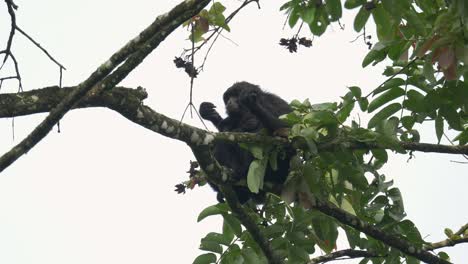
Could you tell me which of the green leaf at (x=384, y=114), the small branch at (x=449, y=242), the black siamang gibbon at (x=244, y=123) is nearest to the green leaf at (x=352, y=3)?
the green leaf at (x=384, y=114)

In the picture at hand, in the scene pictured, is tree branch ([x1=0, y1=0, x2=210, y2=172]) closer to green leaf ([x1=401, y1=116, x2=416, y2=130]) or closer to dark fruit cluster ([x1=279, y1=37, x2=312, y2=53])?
dark fruit cluster ([x1=279, y1=37, x2=312, y2=53])

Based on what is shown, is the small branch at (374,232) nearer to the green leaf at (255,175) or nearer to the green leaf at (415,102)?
the green leaf at (255,175)

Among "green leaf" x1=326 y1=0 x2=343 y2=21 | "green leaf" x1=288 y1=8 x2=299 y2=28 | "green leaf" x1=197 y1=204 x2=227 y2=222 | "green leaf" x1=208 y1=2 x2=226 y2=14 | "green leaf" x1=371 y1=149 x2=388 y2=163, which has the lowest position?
"green leaf" x1=371 y1=149 x2=388 y2=163

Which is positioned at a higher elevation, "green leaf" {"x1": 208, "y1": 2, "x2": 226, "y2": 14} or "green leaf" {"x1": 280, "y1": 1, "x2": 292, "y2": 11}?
"green leaf" {"x1": 208, "y1": 2, "x2": 226, "y2": 14}

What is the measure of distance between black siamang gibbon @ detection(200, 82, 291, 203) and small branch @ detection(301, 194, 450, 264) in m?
0.49

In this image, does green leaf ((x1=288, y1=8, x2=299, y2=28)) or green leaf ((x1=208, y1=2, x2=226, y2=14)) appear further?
green leaf ((x1=208, y1=2, x2=226, y2=14))

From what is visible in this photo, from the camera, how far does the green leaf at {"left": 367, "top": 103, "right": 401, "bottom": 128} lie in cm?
488

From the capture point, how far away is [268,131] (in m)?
5.46

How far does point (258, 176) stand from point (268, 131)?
1.95 ft

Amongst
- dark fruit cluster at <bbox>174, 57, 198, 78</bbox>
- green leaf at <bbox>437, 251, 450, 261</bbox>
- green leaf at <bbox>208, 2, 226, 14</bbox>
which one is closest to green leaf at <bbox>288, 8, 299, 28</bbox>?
green leaf at <bbox>208, 2, 226, 14</bbox>

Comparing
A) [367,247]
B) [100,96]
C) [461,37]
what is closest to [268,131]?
[367,247]

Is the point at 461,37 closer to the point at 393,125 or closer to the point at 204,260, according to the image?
the point at 393,125

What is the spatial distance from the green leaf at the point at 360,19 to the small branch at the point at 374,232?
145 cm

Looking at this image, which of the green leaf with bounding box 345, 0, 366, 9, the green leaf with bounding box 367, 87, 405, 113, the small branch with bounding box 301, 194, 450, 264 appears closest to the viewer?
the green leaf with bounding box 345, 0, 366, 9
